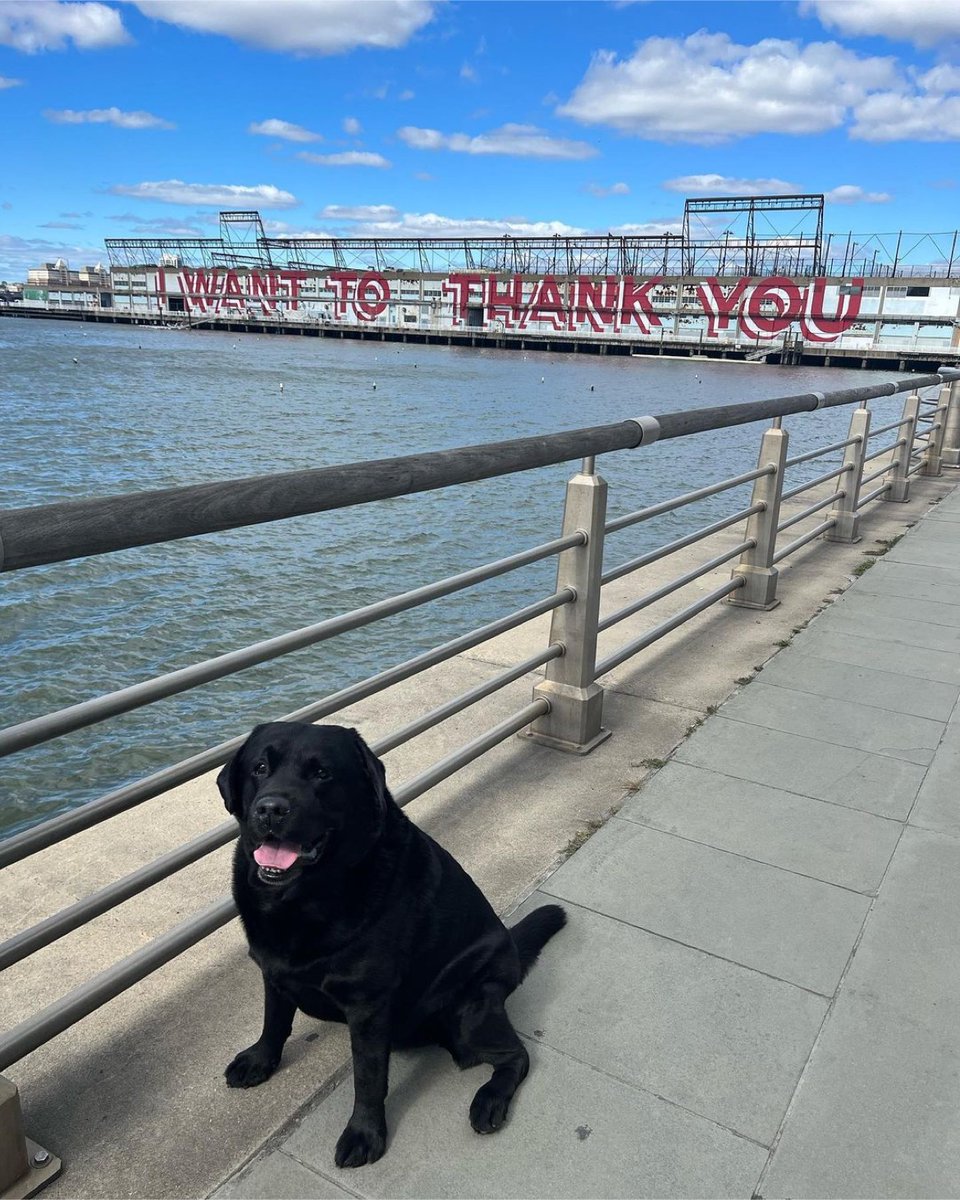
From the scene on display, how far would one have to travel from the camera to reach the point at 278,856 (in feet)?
6.21

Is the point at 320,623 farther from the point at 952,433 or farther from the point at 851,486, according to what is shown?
the point at 952,433

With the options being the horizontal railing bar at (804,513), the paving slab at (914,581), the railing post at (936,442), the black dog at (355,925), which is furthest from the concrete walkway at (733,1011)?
the railing post at (936,442)

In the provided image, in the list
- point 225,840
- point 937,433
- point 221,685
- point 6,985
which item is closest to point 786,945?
point 225,840

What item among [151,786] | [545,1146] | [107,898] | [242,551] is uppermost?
[151,786]

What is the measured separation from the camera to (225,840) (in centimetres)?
251


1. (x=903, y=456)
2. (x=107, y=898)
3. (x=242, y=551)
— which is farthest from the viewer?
(x=242, y=551)

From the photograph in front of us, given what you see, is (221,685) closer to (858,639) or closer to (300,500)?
(858,639)

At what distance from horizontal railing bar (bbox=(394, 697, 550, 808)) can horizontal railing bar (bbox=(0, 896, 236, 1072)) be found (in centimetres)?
73

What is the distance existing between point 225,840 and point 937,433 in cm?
1212

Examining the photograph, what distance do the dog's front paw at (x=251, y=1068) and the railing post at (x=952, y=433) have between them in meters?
12.5

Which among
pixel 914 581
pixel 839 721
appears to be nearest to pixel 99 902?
pixel 839 721

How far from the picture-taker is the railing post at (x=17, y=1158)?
1.88 m

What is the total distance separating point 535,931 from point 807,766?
1.85 meters

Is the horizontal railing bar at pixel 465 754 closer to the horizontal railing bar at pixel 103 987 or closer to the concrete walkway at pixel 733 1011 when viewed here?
the concrete walkway at pixel 733 1011
